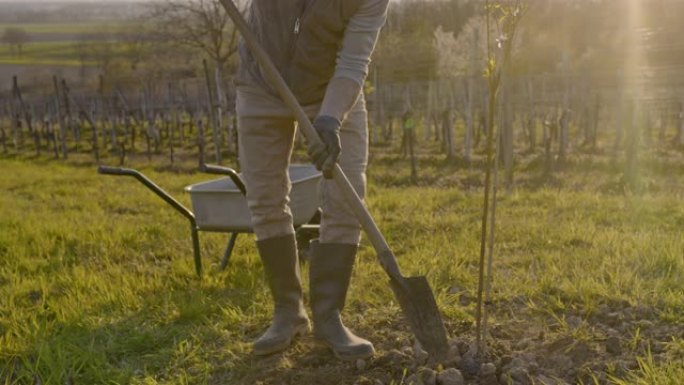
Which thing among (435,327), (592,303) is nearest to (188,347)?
(435,327)

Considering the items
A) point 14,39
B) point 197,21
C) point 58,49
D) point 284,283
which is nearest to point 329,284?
point 284,283

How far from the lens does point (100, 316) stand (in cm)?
361

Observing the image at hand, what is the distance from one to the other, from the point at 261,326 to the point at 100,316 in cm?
88

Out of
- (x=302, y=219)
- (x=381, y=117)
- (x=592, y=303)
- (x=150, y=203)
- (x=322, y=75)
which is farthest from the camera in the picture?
(x=381, y=117)

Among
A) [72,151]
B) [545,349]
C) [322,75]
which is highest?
[322,75]

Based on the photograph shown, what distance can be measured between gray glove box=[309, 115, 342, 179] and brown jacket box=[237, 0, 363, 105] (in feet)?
1.10

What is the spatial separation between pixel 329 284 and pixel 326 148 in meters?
0.69

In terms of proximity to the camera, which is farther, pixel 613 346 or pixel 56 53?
pixel 56 53

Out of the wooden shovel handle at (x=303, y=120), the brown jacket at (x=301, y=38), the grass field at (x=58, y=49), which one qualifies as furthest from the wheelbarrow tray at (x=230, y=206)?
the grass field at (x=58, y=49)

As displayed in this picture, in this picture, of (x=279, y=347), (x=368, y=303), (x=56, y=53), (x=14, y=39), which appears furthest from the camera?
(x=14, y=39)

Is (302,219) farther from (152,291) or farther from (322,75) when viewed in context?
(322,75)

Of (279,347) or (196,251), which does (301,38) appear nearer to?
(279,347)

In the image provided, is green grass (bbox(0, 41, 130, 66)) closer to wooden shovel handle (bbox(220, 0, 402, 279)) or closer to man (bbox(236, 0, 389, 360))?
man (bbox(236, 0, 389, 360))

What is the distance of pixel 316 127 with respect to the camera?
8.38 feet
